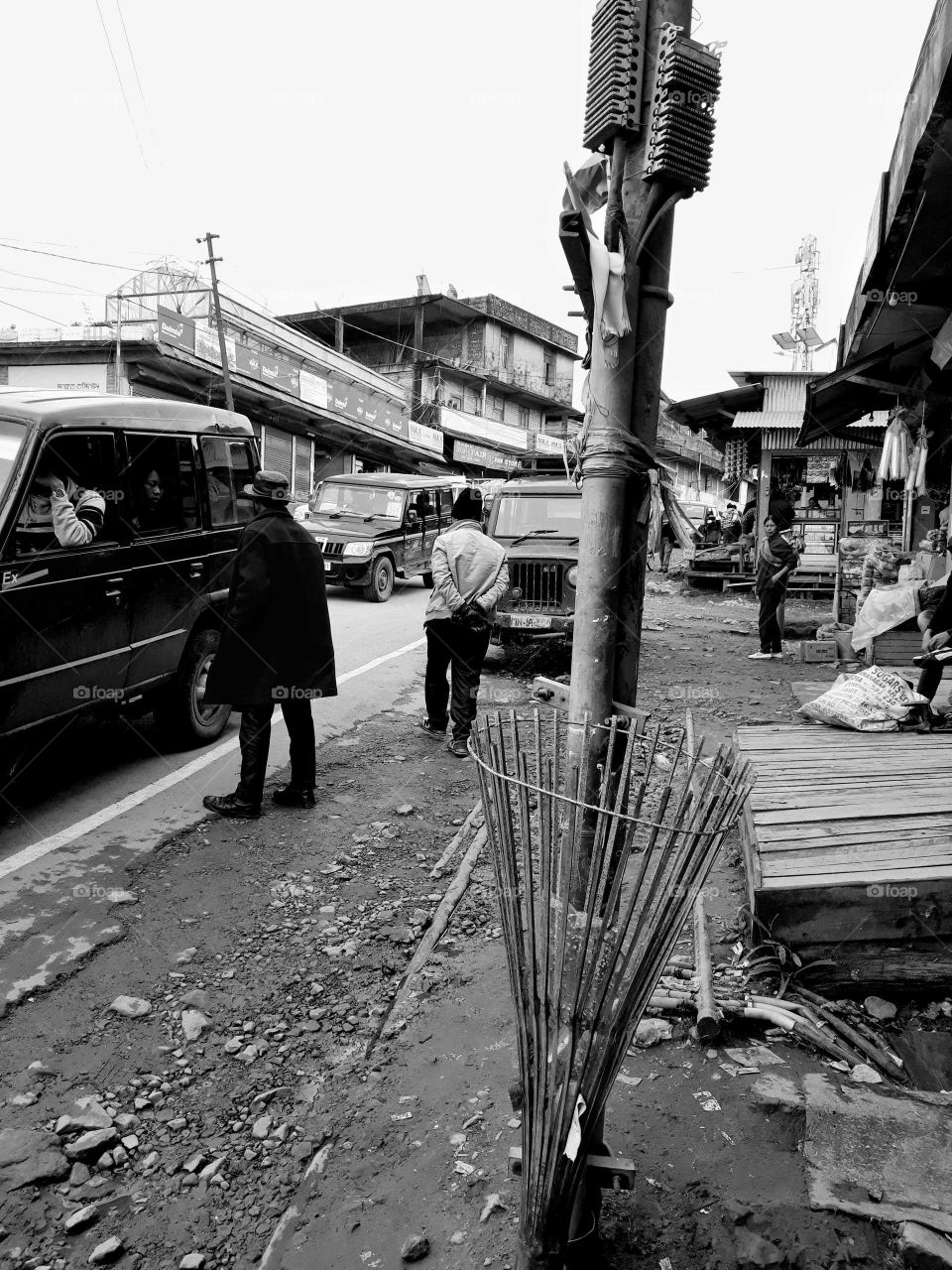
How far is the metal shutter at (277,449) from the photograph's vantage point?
1079 inches

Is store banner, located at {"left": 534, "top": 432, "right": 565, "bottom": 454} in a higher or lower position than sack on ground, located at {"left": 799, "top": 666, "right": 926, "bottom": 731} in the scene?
higher

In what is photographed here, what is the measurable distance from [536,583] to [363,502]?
7188 millimetres

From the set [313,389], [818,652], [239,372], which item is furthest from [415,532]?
[313,389]

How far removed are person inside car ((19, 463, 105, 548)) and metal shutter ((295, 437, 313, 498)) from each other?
82.4 feet

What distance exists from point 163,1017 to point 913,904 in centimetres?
269

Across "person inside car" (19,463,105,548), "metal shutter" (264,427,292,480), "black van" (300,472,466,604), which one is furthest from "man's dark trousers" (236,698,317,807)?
"metal shutter" (264,427,292,480)

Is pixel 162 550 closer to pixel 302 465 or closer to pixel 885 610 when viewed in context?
pixel 885 610

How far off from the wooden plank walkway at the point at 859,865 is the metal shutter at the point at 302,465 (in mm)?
26862

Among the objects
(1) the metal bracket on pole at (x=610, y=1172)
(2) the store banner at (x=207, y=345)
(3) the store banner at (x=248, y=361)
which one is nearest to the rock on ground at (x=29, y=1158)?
(1) the metal bracket on pole at (x=610, y=1172)

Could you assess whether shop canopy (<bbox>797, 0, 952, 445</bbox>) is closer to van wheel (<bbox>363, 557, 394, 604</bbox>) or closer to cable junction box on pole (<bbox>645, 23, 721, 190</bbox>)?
cable junction box on pole (<bbox>645, 23, 721, 190</bbox>)

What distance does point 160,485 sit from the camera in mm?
5566

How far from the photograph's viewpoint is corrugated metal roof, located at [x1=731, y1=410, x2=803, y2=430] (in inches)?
640

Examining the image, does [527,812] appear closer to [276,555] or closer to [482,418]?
[276,555]

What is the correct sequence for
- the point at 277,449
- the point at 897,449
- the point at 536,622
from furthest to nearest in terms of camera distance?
the point at 277,449, the point at 897,449, the point at 536,622
